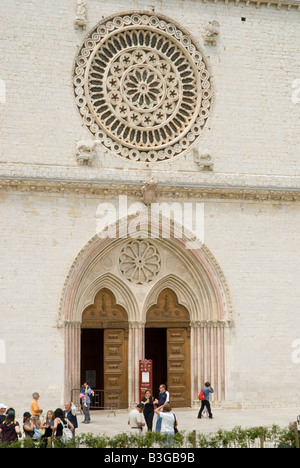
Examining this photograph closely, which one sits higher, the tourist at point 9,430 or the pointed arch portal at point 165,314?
the pointed arch portal at point 165,314

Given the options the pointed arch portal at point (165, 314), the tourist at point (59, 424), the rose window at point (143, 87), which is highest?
the rose window at point (143, 87)

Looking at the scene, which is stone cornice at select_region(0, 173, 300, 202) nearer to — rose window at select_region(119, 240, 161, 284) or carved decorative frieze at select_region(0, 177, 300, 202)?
carved decorative frieze at select_region(0, 177, 300, 202)

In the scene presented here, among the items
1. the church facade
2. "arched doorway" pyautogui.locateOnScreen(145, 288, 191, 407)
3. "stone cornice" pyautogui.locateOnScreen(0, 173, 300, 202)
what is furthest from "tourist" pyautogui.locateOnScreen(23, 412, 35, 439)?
"arched doorway" pyautogui.locateOnScreen(145, 288, 191, 407)

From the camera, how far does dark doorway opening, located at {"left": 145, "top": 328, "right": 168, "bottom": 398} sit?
2717cm

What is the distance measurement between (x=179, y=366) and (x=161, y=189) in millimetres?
5693

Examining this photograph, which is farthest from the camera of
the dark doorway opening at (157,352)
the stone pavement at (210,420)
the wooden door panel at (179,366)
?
the dark doorway opening at (157,352)

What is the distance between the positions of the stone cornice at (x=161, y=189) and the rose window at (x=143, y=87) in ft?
4.07

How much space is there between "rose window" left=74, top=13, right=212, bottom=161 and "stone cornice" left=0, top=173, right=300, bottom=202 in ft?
4.07

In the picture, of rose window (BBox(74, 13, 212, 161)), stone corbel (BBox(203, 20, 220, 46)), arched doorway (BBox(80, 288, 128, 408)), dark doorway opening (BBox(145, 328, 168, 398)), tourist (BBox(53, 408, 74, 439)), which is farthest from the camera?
dark doorway opening (BBox(145, 328, 168, 398))

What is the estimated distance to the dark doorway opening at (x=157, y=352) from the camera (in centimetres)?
Answer: 2717

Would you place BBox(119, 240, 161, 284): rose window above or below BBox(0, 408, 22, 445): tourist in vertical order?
above

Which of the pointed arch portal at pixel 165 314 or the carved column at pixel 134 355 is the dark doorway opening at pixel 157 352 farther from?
the carved column at pixel 134 355

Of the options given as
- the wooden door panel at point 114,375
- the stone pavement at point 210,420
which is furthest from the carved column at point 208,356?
the wooden door panel at point 114,375

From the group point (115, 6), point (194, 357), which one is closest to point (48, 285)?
point (194, 357)
